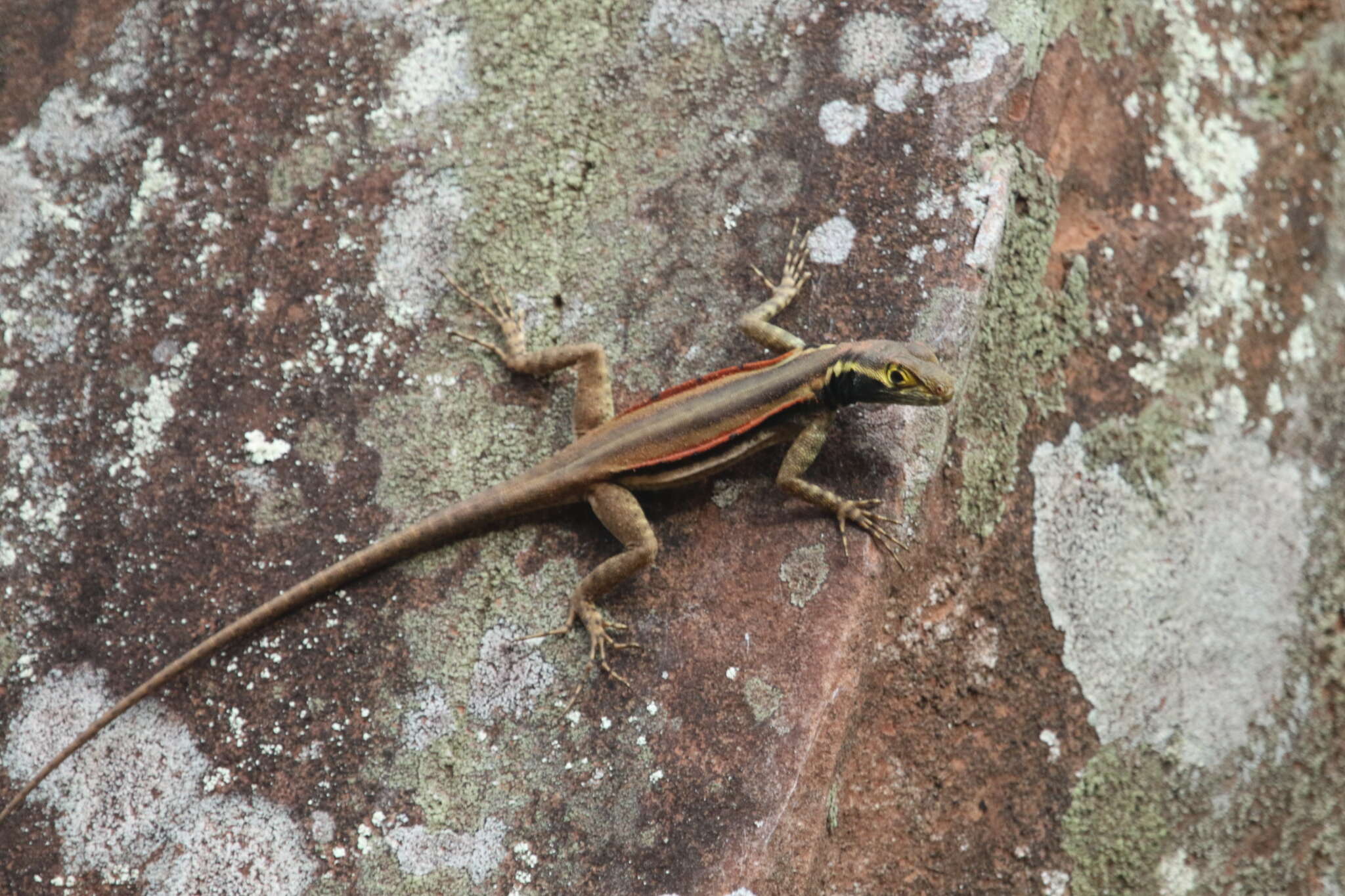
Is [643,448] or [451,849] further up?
[643,448]

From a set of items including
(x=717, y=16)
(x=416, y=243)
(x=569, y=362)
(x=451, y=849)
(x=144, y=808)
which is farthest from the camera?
(x=717, y=16)

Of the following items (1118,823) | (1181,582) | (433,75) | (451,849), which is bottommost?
(1118,823)

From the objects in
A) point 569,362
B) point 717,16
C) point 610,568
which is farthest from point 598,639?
point 717,16

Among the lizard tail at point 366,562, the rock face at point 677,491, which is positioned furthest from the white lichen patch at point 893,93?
the lizard tail at point 366,562

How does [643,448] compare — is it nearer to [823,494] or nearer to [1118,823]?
[823,494]

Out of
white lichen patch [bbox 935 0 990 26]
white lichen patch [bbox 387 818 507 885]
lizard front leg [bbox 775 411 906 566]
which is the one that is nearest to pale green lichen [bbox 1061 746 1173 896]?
lizard front leg [bbox 775 411 906 566]

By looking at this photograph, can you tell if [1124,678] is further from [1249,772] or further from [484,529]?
→ [484,529]

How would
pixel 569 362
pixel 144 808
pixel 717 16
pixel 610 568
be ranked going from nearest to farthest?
pixel 144 808, pixel 610 568, pixel 569 362, pixel 717 16
